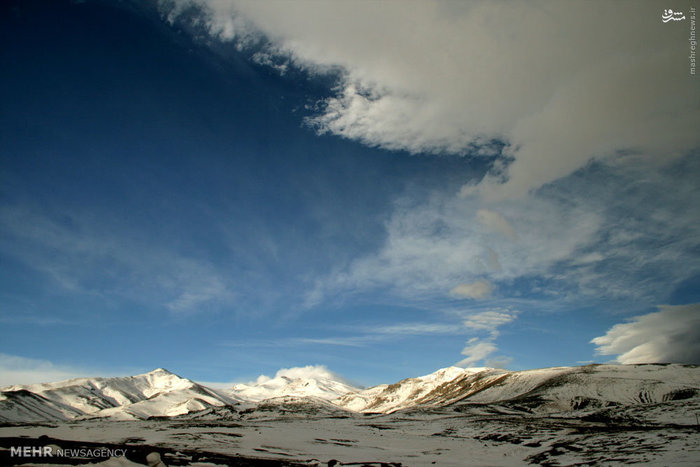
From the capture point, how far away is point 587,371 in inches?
6029

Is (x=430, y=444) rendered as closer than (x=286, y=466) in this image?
No

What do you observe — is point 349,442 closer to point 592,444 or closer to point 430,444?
point 430,444

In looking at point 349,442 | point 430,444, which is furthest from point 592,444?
point 349,442

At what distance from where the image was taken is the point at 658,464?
25.4 meters

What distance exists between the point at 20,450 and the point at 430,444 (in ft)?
136

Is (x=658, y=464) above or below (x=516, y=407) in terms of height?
above

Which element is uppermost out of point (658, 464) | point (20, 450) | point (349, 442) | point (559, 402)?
point (20, 450)

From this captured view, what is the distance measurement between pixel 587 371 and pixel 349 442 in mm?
144154

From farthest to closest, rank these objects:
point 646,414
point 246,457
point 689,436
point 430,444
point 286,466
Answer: point 646,414 → point 430,444 → point 689,436 → point 246,457 → point 286,466

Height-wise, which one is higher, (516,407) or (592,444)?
(592,444)

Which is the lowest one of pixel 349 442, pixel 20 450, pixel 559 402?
pixel 559 402

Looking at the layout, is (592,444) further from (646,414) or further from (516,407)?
(516,407)

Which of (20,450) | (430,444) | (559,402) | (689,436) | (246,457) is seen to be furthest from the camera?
(559,402)

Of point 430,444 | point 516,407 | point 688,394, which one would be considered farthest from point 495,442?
point 688,394
